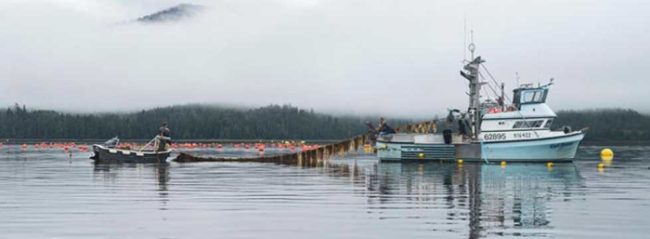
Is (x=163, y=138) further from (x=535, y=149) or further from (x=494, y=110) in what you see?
(x=535, y=149)

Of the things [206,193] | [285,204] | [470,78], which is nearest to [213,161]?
[470,78]

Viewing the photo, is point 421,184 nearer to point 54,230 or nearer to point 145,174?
point 145,174

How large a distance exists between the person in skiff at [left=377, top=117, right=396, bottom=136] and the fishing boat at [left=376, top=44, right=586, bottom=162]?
2.66 metres

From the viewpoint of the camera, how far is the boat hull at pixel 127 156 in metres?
64.2

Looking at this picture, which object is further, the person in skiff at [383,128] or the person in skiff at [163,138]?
the person in skiff at [383,128]

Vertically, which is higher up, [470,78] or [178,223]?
[470,78]

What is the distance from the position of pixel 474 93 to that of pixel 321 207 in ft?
140

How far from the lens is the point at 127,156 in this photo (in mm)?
64938

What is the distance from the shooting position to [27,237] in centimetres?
1917

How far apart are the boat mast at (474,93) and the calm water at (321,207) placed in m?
23.1

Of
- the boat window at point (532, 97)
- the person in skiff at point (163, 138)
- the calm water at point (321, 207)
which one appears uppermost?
the boat window at point (532, 97)

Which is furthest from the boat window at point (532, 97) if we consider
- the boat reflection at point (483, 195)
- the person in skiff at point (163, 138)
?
the person in skiff at point (163, 138)

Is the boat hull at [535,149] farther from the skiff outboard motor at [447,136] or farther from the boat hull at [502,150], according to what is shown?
the skiff outboard motor at [447,136]

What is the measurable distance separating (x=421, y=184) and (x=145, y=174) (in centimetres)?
1571
